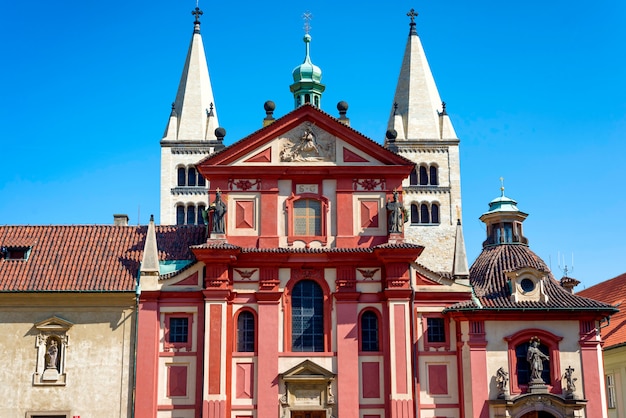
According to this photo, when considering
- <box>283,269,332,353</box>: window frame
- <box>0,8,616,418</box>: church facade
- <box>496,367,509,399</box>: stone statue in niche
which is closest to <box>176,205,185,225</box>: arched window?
<box>0,8,616,418</box>: church facade

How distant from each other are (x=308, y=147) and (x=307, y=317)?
6.81 m

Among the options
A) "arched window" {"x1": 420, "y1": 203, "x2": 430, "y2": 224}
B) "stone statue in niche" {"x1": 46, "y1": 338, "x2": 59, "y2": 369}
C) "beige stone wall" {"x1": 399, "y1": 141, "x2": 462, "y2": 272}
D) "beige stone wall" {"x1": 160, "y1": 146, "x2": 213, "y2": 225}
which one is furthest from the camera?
"arched window" {"x1": 420, "y1": 203, "x2": 430, "y2": 224}

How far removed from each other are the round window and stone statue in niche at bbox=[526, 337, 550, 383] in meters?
2.23

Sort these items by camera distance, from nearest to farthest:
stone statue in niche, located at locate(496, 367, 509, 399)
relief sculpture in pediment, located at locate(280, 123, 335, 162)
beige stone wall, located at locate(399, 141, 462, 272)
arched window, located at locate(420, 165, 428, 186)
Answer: stone statue in niche, located at locate(496, 367, 509, 399) < relief sculpture in pediment, located at locate(280, 123, 335, 162) < beige stone wall, located at locate(399, 141, 462, 272) < arched window, located at locate(420, 165, 428, 186)

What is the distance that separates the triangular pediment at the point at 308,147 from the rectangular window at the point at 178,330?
6.45 m

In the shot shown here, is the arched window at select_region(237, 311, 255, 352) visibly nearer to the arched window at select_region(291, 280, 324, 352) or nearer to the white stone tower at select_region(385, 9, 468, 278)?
the arched window at select_region(291, 280, 324, 352)

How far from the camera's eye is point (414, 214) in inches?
2847

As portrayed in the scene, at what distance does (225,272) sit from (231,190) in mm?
3440

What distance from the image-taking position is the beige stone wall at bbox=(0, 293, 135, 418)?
1347 inches

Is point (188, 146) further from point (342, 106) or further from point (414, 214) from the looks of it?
point (342, 106)

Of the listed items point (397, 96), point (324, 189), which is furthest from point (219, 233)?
point (397, 96)

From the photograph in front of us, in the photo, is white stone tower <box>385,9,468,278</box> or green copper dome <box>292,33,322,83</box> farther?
white stone tower <box>385,9,468,278</box>

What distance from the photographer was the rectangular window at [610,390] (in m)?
42.5

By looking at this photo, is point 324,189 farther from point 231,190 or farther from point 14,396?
point 14,396
